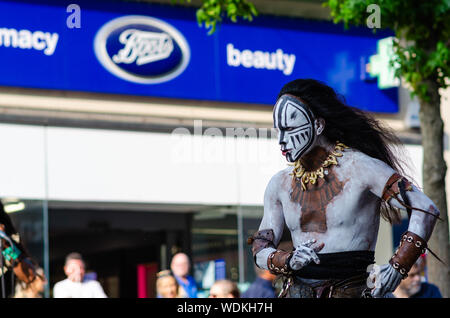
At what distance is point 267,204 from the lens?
4852 mm

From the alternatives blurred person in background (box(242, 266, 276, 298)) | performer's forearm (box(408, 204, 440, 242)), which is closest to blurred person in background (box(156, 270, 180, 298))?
blurred person in background (box(242, 266, 276, 298))

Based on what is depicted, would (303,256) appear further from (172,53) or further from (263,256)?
(172,53)

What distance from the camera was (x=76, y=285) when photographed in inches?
424

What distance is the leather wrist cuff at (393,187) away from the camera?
14.6ft

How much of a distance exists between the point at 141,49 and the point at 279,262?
1088 centimetres

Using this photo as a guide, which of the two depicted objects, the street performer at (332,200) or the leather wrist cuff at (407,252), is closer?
the leather wrist cuff at (407,252)

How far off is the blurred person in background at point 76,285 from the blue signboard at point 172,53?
13.0ft

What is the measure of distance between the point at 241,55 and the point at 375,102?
2.59 m

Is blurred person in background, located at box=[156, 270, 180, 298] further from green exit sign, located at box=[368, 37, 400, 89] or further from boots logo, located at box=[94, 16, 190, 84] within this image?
green exit sign, located at box=[368, 37, 400, 89]

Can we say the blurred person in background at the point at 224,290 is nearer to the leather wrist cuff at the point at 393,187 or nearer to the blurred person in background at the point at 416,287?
the blurred person in background at the point at 416,287

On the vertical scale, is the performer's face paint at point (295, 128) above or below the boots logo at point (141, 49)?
below

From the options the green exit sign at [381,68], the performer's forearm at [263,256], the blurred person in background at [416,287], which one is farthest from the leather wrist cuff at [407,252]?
the green exit sign at [381,68]

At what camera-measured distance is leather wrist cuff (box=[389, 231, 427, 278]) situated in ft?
14.3
